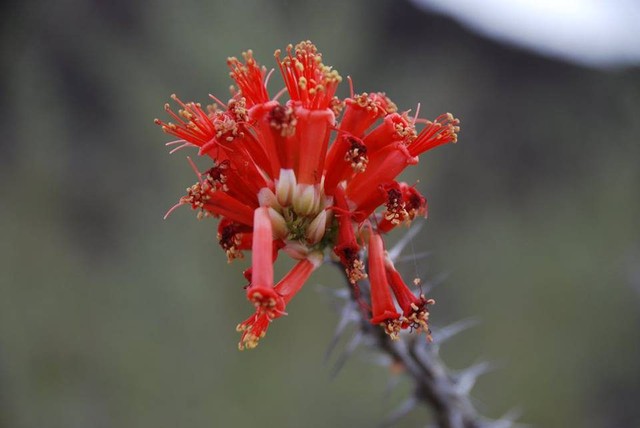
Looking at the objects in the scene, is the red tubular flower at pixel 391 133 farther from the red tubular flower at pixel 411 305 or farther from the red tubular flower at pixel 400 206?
the red tubular flower at pixel 411 305

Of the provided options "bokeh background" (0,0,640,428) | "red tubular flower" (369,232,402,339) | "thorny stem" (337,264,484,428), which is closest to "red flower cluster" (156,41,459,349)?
"red tubular flower" (369,232,402,339)

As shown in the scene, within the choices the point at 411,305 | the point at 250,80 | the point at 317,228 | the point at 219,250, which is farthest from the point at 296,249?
the point at 219,250

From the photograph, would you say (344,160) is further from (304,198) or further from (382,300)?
(382,300)

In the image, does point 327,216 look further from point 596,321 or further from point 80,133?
point 596,321

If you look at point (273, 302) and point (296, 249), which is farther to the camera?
point (296, 249)

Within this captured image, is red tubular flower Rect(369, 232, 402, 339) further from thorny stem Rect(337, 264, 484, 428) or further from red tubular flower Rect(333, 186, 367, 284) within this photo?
thorny stem Rect(337, 264, 484, 428)
